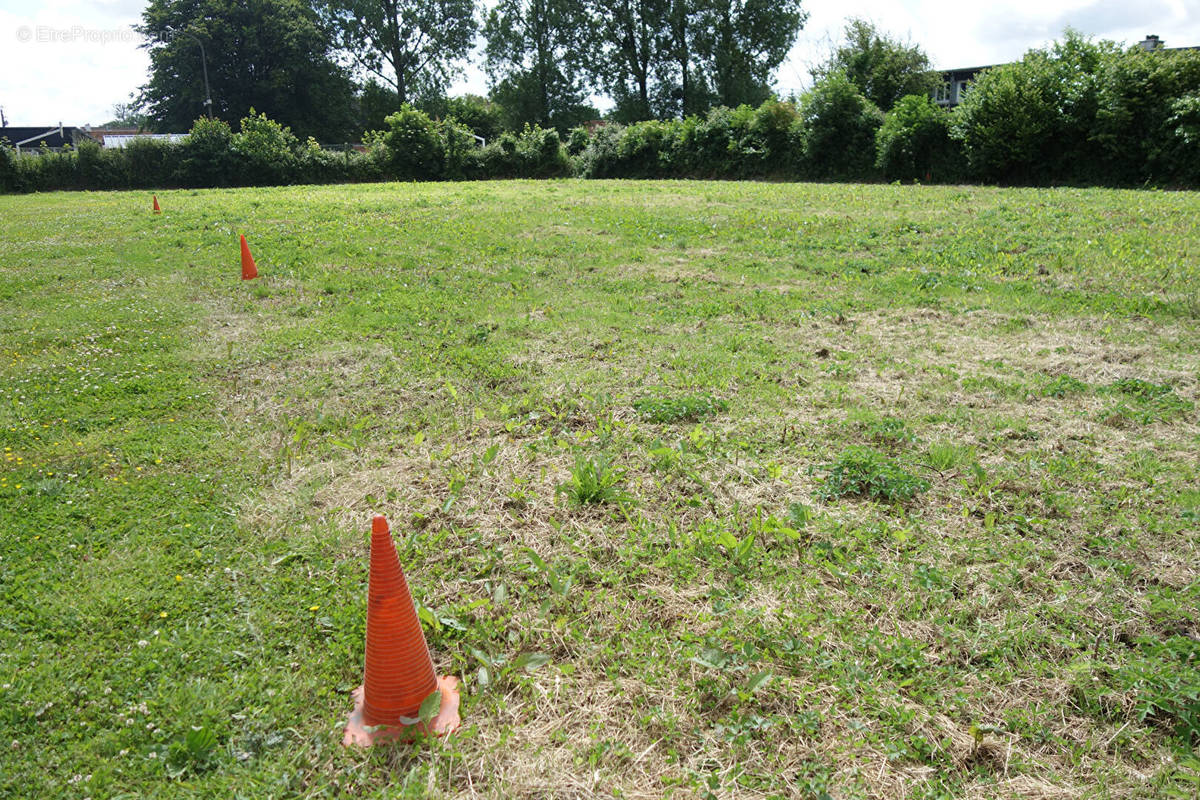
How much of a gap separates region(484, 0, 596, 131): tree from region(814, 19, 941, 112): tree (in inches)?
993

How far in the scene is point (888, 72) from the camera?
91.0ft

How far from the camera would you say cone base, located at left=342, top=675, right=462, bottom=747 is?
95.7 inches

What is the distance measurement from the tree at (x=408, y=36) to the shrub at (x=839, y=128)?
120 feet

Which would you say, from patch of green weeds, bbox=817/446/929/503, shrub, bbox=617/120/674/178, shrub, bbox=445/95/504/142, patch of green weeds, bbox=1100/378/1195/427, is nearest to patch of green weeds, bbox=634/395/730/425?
patch of green weeds, bbox=817/446/929/503

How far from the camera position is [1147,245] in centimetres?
855

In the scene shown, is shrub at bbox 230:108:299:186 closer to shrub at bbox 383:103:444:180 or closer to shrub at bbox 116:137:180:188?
shrub at bbox 116:137:180:188

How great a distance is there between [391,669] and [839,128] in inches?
965

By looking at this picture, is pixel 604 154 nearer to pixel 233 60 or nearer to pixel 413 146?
pixel 413 146

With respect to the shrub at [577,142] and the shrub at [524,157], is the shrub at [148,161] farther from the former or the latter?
the shrub at [577,142]

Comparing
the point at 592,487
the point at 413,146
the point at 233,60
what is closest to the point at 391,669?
the point at 592,487

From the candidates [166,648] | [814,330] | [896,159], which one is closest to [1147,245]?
[814,330]

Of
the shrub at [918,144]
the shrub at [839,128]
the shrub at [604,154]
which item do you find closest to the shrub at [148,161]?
the shrub at [604,154]

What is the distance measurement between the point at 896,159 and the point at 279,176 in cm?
2211

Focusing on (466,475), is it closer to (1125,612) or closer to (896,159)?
(1125,612)
